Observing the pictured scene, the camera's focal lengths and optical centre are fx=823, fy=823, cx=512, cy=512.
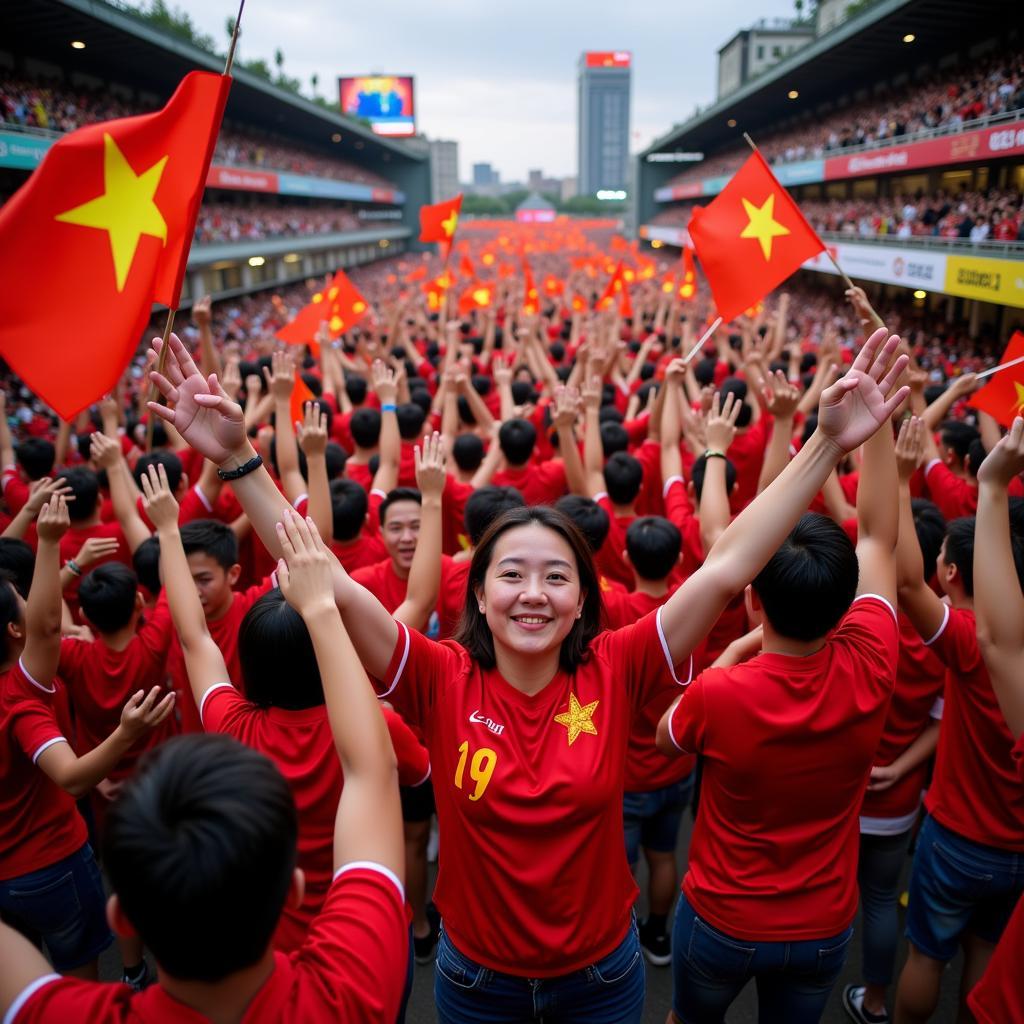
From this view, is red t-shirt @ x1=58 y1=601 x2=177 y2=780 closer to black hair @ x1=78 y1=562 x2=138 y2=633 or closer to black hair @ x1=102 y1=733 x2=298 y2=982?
black hair @ x1=78 y1=562 x2=138 y2=633

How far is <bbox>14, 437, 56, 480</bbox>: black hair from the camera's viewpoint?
521 centimetres

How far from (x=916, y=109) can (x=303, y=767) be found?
2447cm

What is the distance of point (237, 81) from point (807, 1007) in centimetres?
3262

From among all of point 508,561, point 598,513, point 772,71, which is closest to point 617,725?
point 508,561

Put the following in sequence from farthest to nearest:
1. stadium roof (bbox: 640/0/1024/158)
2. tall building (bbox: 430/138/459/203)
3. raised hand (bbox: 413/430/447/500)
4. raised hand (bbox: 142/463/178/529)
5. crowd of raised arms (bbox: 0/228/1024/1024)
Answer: tall building (bbox: 430/138/459/203), stadium roof (bbox: 640/0/1024/158), raised hand (bbox: 413/430/447/500), raised hand (bbox: 142/463/178/529), crowd of raised arms (bbox: 0/228/1024/1024)

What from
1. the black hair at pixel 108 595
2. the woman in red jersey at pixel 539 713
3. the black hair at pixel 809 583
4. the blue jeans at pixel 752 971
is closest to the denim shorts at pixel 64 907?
the black hair at pixel 108 595

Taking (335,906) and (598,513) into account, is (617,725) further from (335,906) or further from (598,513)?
(598,513)

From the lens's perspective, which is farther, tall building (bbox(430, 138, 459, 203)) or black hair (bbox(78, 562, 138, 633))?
tall building (bbox(430, 138, 459, 203))

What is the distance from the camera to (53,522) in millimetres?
2803

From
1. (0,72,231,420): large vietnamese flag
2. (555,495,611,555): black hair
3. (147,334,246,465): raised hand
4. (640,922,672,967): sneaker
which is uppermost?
(0,72,231,420): large vietnamese flag

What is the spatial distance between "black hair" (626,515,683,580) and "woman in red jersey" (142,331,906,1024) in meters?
1.28

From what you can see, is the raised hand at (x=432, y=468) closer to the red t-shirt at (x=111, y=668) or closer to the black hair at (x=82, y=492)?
the red t-shirt at (x=111, y=668)

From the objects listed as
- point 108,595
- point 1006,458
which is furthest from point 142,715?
point 1006,458

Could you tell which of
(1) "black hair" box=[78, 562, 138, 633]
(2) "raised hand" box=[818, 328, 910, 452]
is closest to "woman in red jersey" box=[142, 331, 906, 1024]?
(2) "raised hand" box=[818, 328, 910, 452]
